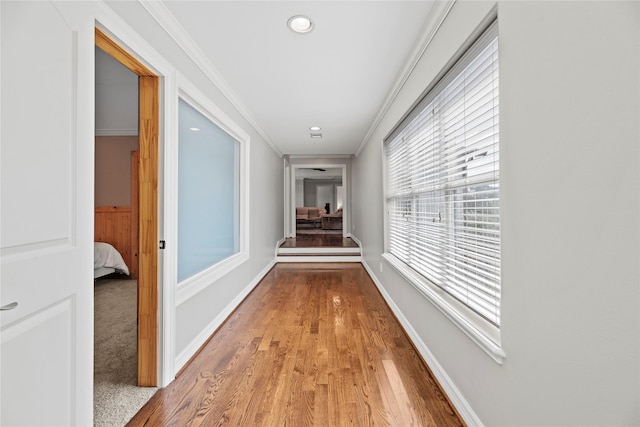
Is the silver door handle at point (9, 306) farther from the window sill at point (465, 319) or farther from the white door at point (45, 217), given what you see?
the window sill at point (465, 319)

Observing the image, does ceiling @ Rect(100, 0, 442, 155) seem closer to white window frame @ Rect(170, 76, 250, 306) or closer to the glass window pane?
white window frame @ Rect(170, 76, 250, 306)

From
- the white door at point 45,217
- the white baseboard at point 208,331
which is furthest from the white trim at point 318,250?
the white door at point 45,217

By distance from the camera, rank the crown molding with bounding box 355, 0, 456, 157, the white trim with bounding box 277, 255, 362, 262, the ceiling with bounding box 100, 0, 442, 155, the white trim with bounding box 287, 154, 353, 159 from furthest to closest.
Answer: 1. the white trim with bounding box 287, 154, 353, 159
2. the white trim with bounding box 277, 255, 362, 262
3. the ceiling with bounding box 100, 0, 442, 155
4. the crown molding with bounding box 355, 0, 456, 157

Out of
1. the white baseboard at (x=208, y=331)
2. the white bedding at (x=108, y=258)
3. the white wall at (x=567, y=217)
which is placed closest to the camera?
the white wall at (x=567, y=217)

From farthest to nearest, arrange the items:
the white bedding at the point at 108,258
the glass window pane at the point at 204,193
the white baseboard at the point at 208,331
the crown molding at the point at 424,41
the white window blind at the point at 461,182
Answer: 1. the white bedding at the point at 108,258
2. the glass window pane at the point at 204,193
3. the white baseboard at the point at 208,331
4. the crown molding at the point at 424,41
5. the white window blind at the point at 461,182

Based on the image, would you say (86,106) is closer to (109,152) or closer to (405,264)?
(405,264)

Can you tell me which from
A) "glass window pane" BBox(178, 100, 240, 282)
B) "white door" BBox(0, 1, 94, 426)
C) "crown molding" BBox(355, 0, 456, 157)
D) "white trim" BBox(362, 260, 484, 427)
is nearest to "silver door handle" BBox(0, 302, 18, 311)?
"white door" BBox(0, 1, 94, 426)

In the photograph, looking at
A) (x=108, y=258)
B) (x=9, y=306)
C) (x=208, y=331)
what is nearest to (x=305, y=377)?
(x=208, y=331)

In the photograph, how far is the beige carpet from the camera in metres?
1.57

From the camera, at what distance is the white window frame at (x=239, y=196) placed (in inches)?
80.7

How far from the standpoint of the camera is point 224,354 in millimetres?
2199

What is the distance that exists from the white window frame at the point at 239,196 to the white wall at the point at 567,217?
183 centimetres

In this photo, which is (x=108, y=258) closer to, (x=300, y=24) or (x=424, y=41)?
(x=300, y=24)

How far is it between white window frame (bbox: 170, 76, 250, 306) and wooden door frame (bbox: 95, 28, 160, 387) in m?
0.13
